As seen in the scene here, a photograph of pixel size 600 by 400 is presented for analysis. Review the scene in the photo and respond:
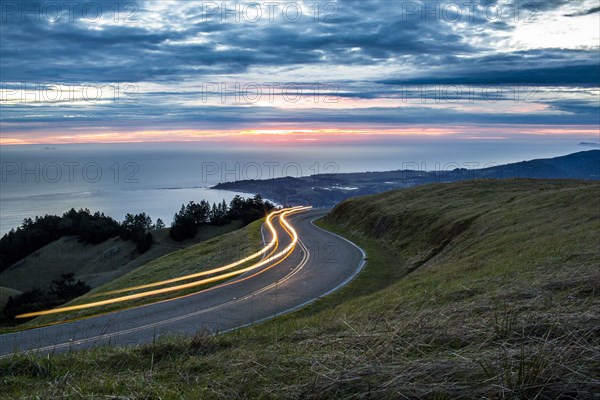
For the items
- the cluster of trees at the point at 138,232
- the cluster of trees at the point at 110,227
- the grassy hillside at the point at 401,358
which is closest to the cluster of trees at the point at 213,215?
the cluster of trees at the point at 110,227

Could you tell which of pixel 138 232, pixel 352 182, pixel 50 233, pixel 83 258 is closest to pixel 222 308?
pixel 138 232

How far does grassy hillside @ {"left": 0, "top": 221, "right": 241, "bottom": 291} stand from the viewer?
223 feet

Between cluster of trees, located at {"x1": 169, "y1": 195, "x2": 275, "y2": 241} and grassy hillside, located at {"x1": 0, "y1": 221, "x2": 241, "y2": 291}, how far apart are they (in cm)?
137

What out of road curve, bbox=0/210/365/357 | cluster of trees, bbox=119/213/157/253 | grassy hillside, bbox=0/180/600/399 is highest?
grassy hillside, bbox=0/180/600/399

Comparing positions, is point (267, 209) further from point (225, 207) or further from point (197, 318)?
point (197, 318)

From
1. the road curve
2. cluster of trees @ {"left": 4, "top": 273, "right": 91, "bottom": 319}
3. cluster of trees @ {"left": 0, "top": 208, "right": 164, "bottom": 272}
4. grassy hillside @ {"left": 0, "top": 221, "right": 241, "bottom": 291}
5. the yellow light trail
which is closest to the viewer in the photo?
the road curve

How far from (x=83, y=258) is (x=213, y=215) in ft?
70.6

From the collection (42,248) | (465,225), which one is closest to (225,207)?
(42,248)

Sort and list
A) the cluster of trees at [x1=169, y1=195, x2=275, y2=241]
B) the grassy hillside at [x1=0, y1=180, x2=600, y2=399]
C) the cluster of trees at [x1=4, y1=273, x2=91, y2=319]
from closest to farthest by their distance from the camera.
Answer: the grassy hillside at [x1=0, y1=180, x2=600, y2=399]
the cluster of trees at [x1=4, y1=273, x2=91, y2=319]
the cluster of trees at [x1=169, y1=195, x2=275, y2=241]

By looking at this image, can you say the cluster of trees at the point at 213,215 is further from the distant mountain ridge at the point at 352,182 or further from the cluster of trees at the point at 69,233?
the distant mountain ridge at the point at 352,182

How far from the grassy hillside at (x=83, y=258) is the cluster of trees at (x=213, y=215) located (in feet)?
4.49

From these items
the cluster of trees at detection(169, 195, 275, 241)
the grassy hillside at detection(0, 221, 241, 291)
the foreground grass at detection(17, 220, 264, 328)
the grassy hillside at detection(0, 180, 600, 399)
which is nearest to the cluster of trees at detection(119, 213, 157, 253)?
the grassy hillside at detection(0, 221, 241, 291)

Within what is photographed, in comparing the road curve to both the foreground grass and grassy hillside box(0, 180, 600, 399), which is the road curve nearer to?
the foreground grass

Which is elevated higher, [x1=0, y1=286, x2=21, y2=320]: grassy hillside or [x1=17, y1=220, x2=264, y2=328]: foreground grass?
[x1=17, y1=220, x2=264, y2=328]: foreground grass
